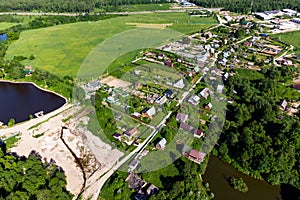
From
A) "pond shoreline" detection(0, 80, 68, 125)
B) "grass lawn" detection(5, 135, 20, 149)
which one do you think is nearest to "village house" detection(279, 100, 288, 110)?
"pond shoreline" detection(0, 80, 68, 125)

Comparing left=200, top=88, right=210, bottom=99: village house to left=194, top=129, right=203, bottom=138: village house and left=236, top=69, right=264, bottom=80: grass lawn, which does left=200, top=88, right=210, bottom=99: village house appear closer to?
left=194, top=129, right=203, bottom=138: village house

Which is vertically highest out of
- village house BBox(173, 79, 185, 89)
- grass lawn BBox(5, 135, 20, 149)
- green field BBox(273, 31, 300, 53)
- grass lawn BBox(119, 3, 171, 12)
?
grass lawn BBox(119, 3, 171, 12)

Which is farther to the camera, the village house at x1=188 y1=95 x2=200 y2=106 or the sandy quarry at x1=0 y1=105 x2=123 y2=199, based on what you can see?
the village house at x1=188 y1=95 x2=200 y2=106

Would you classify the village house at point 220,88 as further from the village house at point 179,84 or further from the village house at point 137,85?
the village house at point 137,85

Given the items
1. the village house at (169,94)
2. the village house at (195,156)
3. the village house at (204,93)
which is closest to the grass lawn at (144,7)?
the village house at (169,94)

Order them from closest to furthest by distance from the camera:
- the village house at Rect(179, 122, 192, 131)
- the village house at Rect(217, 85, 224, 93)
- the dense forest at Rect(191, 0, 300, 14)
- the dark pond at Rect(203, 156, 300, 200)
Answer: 1. the dark pond at Rect(203, 156, 300, 200)
2. the village house at Rect(179, 122, 192, 131)
3. the village house at Rect(217, 85, 224, 93)
4. the dense forest at Rect(191, 0, 300, 14)

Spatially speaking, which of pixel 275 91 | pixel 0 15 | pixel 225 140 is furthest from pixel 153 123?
pixel 0 15

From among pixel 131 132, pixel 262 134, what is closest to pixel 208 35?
pixel 262 134
